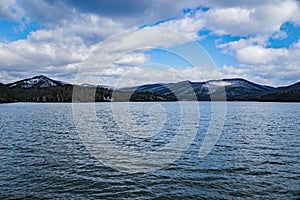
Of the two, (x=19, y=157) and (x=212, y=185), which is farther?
(x=19, y=157)

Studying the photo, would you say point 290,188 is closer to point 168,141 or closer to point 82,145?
point 168,141

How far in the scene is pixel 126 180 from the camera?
18.8m

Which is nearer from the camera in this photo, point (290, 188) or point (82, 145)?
point (290, 188)

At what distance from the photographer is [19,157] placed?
83.5ft

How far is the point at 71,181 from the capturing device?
1855cm

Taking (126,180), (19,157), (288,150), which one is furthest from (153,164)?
(288,150)

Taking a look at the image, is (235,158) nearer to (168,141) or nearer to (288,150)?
(288,150)

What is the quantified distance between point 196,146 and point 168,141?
4.89 meters

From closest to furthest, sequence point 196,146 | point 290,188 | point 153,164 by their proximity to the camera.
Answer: point 290,188 < point 153,164 < point 196,146

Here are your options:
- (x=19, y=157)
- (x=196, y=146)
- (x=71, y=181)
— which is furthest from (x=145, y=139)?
(x=71, y=181)

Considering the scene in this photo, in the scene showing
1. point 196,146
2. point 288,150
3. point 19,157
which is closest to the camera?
point 19,157

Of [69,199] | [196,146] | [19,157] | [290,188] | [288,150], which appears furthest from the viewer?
[196,146]

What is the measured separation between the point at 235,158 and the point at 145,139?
47.0 ft

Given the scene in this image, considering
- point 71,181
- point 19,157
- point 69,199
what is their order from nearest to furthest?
point 69,199
point 71,181
point 19,157
